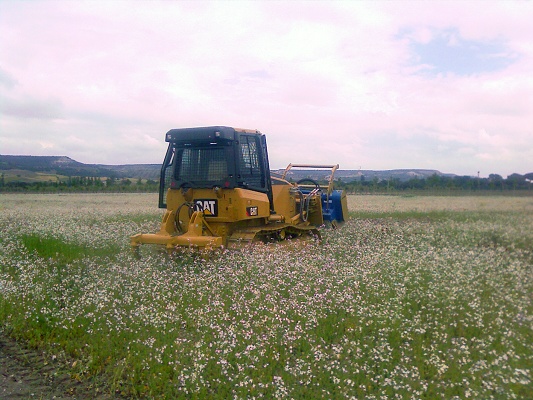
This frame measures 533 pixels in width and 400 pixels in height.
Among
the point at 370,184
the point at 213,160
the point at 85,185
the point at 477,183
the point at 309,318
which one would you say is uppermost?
the point at 213,160

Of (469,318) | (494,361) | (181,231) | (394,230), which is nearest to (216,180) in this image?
(181,231)

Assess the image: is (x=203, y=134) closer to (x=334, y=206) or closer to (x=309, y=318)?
(x=309, y=318)

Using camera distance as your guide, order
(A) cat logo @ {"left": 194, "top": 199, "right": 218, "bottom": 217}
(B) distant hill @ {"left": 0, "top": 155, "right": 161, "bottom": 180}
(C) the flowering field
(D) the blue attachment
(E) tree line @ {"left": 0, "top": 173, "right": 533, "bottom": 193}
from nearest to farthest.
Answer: (C) the flowering field < (E) tree line @ {"left": 0, "top": 173, "right": 533, "bottom": 193} < (A) cat logo @ {"left": 194, "top": 199, "right": 218, "bottom": 217} < (D) the blue attachment < (B) distant hill @ {"left": 0, "top": 155, "right": 161, "bottom": 180}

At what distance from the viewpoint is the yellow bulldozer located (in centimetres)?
927

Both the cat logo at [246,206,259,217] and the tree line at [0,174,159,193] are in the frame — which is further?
the tree line at [0,174,159,193]

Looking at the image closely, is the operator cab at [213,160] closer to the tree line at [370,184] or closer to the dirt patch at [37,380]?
the tree line at [370,184]

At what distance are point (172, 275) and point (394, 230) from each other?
20.7ft

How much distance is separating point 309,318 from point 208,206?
454 cm

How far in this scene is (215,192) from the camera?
9.48 m

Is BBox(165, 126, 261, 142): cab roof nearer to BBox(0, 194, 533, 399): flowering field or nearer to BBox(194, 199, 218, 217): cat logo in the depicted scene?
BBox(194, 199, 218, 217): cat logo

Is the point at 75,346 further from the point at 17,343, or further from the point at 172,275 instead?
the point at 172,275

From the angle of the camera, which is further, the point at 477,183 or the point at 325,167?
the point at 325,167

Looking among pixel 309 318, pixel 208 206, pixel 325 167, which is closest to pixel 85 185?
pixel 325 167

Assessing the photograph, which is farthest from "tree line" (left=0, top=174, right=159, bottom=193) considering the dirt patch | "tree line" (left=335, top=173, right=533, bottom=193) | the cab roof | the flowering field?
"tree line" (left=335, top=173, right=533, bottom=193)
